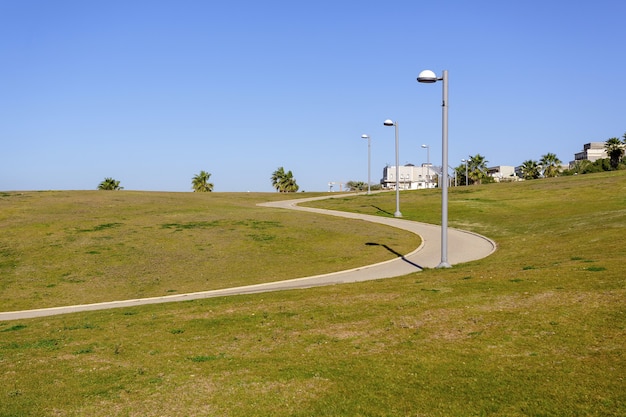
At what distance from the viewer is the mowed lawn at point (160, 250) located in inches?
1069

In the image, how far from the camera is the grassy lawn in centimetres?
848

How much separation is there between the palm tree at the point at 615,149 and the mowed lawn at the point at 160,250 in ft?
300

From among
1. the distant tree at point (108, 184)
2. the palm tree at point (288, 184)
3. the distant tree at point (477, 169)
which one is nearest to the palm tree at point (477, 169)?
the distant tree at point (477, 169)

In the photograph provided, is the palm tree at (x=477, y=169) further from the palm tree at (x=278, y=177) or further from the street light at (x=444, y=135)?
the street light at (x=444, y=135)

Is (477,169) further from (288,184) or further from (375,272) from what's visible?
(375,272)

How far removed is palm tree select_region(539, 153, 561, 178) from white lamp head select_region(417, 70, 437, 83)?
116870mm

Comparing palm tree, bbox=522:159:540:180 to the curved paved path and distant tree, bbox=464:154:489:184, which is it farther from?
the curved paved path

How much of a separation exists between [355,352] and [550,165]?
428 feet

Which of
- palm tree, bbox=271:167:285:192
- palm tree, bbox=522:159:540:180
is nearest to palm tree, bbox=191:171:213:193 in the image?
palm tree, bbox=271:167:285:192

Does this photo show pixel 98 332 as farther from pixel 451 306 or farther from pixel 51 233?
pixel 51 233

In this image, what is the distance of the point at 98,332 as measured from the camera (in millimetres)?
14734

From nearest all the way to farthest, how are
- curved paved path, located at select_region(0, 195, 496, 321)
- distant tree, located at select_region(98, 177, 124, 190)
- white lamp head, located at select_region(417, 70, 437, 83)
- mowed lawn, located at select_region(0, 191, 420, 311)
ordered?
white lamp head, located at select_region(417, 70, 437, 83), curved paved path, located at select_region(0, 195, 496, 321), mowed lawn, located at select_region(0, 191, 420, 311), distant tree, located at select_region(98, 177, 124, 190)

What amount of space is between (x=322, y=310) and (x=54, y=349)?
7.41 metres

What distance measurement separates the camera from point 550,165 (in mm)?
126500
